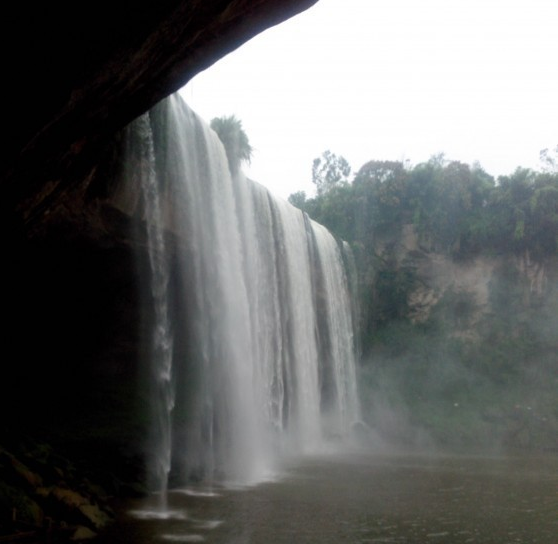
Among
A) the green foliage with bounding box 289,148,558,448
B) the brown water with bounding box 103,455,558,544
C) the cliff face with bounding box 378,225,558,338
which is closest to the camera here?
the brown water with bounding box 103,455,558,544

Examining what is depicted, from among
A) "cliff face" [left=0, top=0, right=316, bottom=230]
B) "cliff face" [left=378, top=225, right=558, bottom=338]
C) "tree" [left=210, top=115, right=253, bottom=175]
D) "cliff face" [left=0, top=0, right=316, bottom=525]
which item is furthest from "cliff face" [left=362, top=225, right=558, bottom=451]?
"cliff face" [left=0, top=0, right=316, bottom=230]

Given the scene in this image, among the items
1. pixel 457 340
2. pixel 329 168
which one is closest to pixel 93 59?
pixel 457 340

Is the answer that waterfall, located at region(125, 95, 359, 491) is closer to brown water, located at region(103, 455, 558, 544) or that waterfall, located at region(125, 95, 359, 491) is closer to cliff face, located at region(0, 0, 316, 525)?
cliff face, located at region(0, 0, 316, 525)

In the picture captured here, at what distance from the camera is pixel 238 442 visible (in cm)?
1362

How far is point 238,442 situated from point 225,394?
109 cm

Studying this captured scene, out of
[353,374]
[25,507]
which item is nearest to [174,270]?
[25,507]

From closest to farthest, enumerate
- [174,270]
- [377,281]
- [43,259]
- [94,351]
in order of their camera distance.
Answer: [43,259], [94,351], [174,270], [377,281]

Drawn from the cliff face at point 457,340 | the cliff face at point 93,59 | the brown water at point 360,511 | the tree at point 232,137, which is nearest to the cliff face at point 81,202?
the cliff face at point 93,59

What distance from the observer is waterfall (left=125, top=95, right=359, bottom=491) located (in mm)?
11477

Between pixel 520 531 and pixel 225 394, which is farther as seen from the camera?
pixel 225 394

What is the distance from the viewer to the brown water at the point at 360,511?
6633mm

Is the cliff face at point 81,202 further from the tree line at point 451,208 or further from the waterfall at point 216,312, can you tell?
the tree line at point 451,208

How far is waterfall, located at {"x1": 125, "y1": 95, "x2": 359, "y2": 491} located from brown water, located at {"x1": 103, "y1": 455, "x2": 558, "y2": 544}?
179 centimetres

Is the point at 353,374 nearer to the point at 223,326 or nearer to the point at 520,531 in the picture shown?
the point at 223,326
